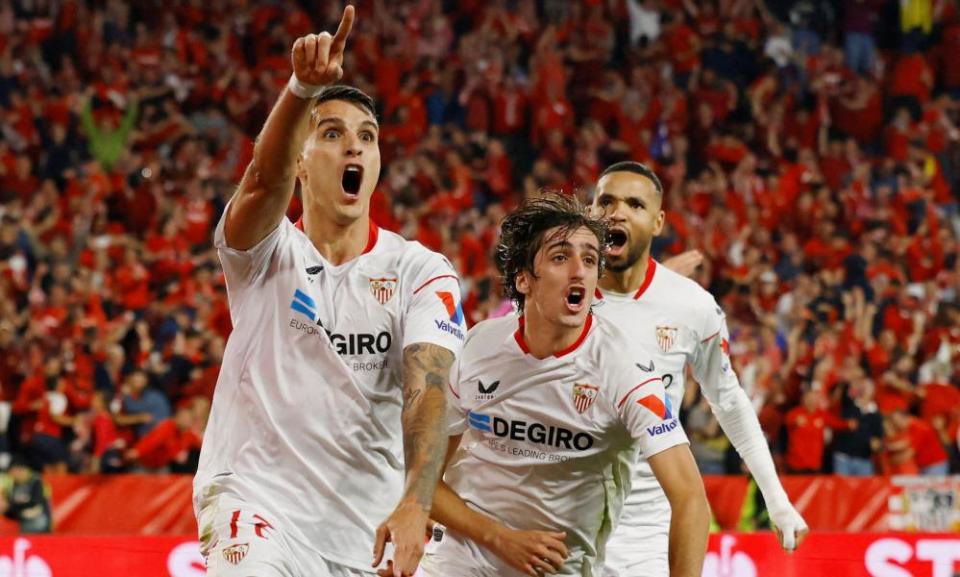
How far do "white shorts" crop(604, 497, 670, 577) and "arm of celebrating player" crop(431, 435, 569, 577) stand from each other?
1352 mm

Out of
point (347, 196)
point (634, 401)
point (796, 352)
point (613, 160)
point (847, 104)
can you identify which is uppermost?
point (847, 104)

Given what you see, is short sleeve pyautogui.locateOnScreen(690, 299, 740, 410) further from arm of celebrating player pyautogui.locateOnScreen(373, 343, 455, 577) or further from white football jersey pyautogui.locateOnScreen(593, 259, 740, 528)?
arm of celebrating player pyautogui.locateOnScreen(373, 343, 455, 577)

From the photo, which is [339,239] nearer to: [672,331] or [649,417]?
[649,417]

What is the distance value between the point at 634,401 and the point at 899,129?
52.9ft

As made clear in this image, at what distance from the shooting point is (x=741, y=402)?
6.99 meters

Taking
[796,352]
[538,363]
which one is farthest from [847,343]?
[538,363]

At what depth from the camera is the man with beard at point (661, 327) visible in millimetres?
6680

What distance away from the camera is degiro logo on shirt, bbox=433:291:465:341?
4.93 m

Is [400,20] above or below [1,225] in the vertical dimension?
above

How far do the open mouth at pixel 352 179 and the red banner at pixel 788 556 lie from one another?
395 centimetres

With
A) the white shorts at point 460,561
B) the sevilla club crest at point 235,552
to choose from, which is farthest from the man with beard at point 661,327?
the sevilla club crest at point 235,552

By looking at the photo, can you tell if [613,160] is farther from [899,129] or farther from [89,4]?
[89,4]

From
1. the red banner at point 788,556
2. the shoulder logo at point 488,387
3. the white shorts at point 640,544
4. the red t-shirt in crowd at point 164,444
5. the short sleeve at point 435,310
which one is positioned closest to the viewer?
the short sleeve at point 435,310

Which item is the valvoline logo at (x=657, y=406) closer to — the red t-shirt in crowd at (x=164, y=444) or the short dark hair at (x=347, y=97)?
the short dark hair at (x=347, y=97)
